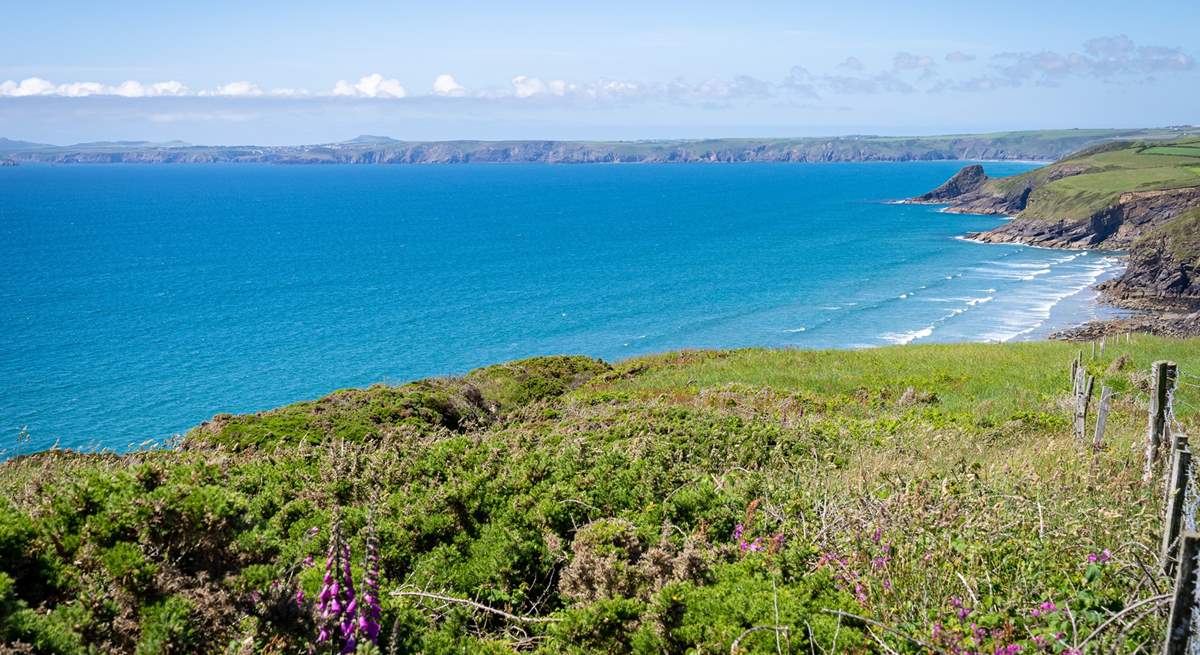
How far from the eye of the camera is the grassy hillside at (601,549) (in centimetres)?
427

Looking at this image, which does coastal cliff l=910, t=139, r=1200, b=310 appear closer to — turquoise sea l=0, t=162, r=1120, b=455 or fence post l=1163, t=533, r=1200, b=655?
turquoise sea l=0, t=162, r=1120, b=455

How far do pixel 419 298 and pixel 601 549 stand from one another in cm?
6459

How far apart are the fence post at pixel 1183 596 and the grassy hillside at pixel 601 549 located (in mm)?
536

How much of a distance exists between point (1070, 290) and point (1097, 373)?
52538mm

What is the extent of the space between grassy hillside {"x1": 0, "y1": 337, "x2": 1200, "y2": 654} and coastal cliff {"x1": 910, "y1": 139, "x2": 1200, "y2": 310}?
6785cm

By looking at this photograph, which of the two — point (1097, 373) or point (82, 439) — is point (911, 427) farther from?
point (82, 439)

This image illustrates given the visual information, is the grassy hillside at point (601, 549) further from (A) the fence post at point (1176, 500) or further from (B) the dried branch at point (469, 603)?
(A) the fence post at point (1176, 500)

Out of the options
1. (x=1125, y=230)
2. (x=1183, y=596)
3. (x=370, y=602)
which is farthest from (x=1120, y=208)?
(x=370, y=602)

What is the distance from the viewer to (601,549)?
5.77 meters

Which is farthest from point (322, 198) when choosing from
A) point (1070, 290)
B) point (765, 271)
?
point (1070, 290)

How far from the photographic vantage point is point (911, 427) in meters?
13.1

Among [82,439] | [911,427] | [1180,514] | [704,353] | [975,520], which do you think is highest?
[1180,514]

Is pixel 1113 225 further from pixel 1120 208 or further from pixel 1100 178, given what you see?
pixel 1100 178

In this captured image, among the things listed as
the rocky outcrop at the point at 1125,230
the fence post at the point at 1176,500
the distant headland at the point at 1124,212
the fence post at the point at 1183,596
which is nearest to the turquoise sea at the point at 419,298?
the rocky outcrop at the point at 1125,230
